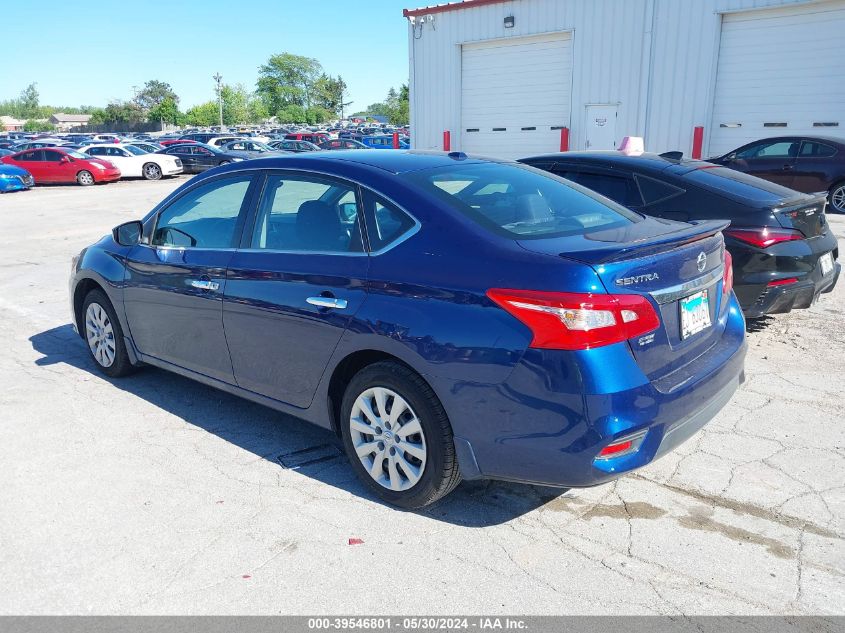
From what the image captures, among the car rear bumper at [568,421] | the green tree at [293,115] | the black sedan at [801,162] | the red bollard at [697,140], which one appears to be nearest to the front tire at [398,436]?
the car rear bumper at [568,421]

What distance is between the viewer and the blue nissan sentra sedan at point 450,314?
108 inches

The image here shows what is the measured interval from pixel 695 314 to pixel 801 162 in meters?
12.7

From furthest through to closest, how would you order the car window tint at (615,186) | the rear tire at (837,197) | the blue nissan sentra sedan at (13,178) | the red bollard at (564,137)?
the blue nissan sentra sedan at (13,178), the red bollard at (564,137), the rear tire at (837,197), the car window tint at (615,186)

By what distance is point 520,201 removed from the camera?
356cm

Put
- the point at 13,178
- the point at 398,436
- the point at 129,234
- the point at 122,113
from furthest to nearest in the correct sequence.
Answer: the point at 122,113
the point at 13,178
the point at 129,234
the point at 398,436

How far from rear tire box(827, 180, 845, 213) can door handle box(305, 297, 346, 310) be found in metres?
13.2

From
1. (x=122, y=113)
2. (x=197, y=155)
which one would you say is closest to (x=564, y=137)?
(x=197, y=155)

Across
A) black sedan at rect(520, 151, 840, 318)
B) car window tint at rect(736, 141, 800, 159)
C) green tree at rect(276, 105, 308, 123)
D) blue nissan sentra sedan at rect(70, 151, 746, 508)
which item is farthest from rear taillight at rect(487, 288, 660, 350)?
green tree at rect(276, 105, 308, 123)

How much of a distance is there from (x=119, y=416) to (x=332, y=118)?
134 meters

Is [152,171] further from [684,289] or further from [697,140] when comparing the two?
[684,289]

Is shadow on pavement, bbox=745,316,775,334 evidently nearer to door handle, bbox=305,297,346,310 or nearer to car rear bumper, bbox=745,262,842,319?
car rear bumper, bbox=745,262,842,319

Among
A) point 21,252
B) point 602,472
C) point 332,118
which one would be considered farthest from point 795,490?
point 332,118

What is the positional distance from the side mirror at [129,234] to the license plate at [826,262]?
5.05 metres

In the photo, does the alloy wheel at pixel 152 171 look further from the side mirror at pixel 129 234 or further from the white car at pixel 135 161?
the side mirror at pixel 129 234
